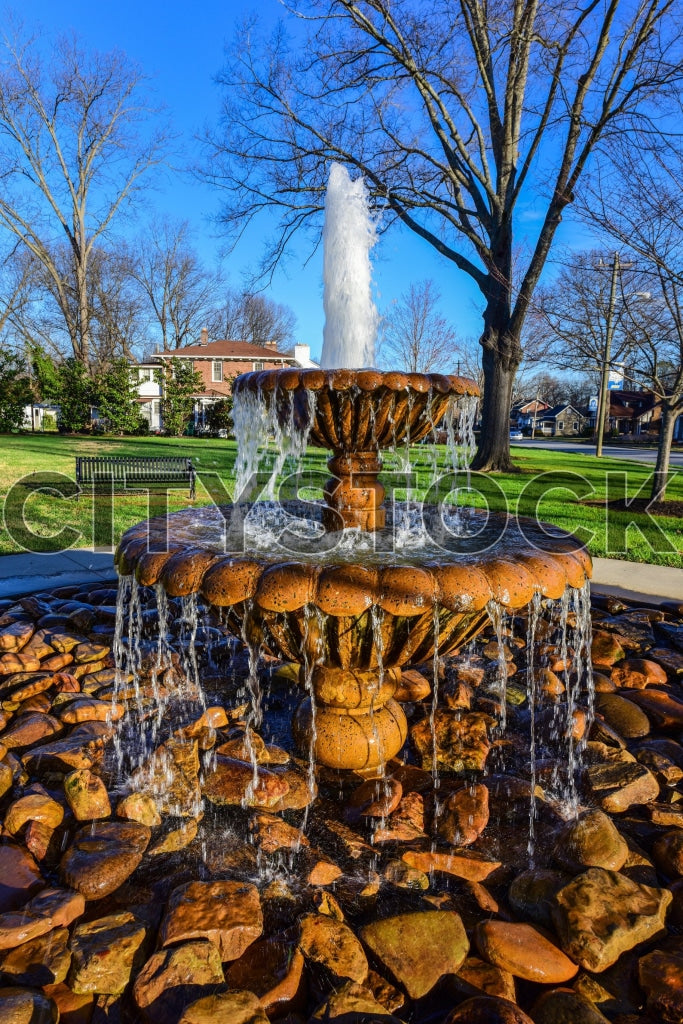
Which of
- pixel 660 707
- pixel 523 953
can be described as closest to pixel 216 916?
pixel 523 953

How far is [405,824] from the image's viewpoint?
2621 millimetres

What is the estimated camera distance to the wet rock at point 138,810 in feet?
8.39

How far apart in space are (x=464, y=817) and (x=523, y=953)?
0.73 m

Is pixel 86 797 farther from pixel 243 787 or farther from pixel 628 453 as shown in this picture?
pixel 628 453

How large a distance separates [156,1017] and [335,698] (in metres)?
1.47

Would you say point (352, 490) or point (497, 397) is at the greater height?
point (497, 397)

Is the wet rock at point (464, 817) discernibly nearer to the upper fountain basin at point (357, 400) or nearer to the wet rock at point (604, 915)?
the wet rock at point (604, 915)

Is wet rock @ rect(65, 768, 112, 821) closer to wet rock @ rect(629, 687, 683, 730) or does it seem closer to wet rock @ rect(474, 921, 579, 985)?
wet rock @ rect(474, 921, 579, 985)

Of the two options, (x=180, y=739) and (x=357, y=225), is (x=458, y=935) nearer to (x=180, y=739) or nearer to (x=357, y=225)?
(x=180, y=739)

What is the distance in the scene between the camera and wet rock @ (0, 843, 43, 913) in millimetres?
2090

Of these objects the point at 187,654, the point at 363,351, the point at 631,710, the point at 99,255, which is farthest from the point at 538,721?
the point at 99,255

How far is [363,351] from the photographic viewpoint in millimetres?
4730

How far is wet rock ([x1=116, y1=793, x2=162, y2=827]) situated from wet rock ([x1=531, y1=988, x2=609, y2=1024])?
5.31ft

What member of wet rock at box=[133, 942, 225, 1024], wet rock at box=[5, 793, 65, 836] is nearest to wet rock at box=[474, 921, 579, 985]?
wet rock at box=[133, 942, 225, 1024]
